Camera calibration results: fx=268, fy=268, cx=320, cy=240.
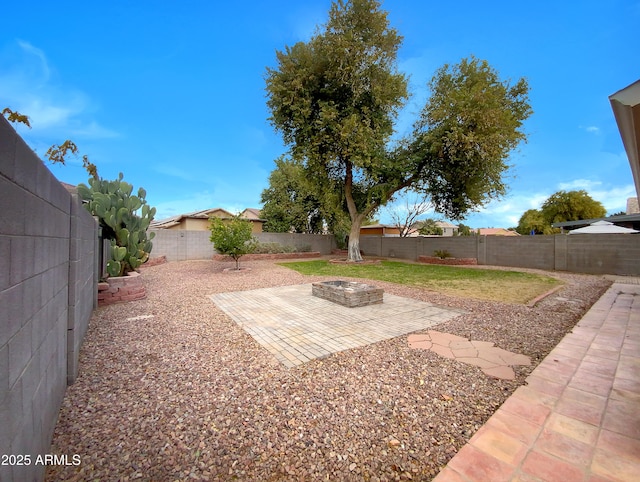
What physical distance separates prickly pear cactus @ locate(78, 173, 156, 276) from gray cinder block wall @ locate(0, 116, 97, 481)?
4522 mm

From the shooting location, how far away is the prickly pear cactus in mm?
6207

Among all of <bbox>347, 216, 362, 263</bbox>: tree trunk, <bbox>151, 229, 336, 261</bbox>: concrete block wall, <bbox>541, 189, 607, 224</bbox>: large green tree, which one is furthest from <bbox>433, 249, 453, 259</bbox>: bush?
<bbox>541, 189, 607, 224</bbox>: large green tree

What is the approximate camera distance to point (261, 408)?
2.46m

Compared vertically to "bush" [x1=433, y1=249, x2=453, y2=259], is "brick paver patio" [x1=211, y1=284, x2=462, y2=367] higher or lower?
lower

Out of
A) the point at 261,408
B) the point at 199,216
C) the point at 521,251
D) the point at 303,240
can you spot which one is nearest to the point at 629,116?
the point at 261,408

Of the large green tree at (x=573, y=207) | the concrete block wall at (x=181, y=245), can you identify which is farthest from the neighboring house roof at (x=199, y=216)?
the large green tree at (x=573, y=207)

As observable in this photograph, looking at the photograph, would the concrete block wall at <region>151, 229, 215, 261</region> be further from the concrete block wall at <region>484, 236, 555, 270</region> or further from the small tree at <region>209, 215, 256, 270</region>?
the concrete block wall at <region>484, 236, 555, 270</region>

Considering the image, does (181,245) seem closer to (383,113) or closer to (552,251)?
(383,113)

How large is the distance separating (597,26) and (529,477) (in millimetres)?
11415

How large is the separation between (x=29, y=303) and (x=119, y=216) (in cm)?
593

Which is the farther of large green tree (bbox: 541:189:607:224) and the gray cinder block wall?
large green tree (bbox: 541:189:607:224)

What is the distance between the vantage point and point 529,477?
168 cm

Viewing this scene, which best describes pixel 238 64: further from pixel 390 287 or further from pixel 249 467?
pixel 249 467

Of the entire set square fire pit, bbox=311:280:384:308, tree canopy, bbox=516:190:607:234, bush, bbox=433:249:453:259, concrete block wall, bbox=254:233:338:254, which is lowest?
square fire pit, bbox=311:280:384:308
